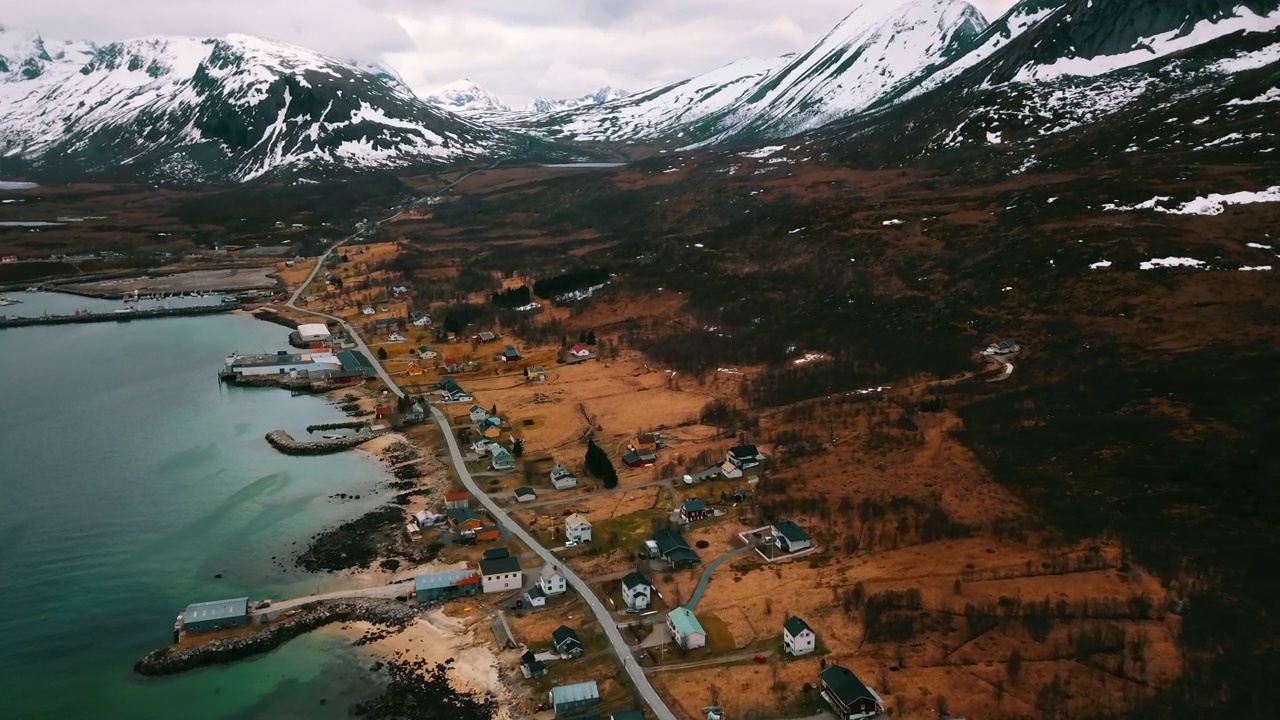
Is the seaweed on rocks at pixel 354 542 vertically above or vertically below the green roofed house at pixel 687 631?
above

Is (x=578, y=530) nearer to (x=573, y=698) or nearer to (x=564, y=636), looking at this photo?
(x=564, y=636)

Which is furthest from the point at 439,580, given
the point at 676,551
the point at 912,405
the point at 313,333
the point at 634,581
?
the point at 313,333

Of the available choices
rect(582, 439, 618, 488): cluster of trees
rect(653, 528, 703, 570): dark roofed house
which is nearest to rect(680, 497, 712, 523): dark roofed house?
rect(653, 528, 703, 570): dark roofed house

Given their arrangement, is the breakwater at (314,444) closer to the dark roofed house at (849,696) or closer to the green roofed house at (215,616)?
the green roofed house at (215,616)

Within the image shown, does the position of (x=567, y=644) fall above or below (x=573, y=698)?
above

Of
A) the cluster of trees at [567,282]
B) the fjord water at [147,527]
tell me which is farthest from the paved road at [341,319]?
the cluster of trees at [567,282]

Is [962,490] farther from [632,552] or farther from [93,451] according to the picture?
[93,451]

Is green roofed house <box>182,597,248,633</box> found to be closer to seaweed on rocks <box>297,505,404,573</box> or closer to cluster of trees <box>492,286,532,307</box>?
seaweed on rocks <box>297,505,404,573</box>
